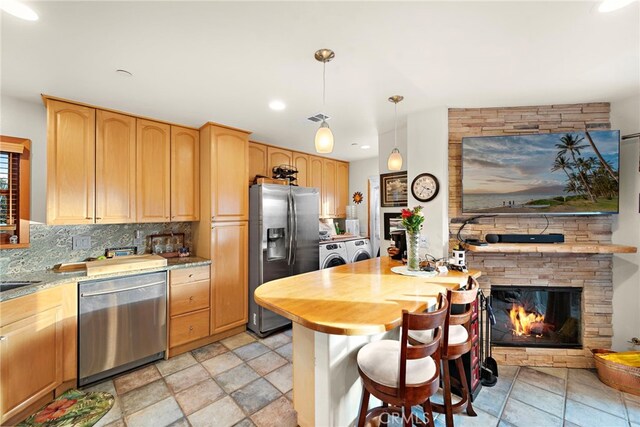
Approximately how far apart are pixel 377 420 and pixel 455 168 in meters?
2.28

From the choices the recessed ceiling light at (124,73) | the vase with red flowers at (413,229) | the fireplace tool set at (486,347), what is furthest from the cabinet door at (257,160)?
the fireplace tool set at (486,347)

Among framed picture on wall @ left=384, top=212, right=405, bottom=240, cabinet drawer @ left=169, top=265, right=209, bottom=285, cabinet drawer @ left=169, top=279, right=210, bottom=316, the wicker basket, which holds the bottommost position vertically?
the wicker basket

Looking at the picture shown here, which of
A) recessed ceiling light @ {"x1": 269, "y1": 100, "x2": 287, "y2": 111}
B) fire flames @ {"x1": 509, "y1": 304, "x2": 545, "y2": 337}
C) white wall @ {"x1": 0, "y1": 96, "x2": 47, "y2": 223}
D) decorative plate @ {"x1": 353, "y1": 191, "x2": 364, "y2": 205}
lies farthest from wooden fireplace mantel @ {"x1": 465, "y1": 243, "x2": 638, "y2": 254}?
white wall @ {"x1": 0, "y1": 96, "x2": 47, "y2": 223}

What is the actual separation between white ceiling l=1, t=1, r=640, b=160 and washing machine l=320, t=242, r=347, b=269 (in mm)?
1981

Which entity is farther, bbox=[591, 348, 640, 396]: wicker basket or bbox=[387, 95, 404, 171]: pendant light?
bbox=[387, 95, 404, 171]: pendant light

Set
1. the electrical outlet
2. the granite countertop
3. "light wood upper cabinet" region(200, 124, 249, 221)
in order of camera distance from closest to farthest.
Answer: the granite countertop → the electrical outlet → "light wood upper cabinet" region(200, 124, 249, 221)

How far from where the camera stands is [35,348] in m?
1.91

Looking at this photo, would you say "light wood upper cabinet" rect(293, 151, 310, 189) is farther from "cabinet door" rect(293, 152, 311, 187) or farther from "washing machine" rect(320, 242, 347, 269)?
"washing machine" rect(320, 242, 347, 269)

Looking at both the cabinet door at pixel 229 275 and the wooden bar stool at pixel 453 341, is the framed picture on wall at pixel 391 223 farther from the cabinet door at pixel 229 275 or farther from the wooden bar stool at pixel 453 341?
the cabinet door at pixel 229 275

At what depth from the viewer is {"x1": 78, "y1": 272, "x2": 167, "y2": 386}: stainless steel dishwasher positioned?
2188mm

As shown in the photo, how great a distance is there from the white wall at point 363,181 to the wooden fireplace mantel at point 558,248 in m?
2.52

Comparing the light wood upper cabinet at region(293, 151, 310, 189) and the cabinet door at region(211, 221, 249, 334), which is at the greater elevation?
the light wood upper cabinet at region(293, 151, 310, 189)

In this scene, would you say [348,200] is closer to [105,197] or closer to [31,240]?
[105,197]

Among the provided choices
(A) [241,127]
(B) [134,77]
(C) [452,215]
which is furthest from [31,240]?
(C) [452,215]
